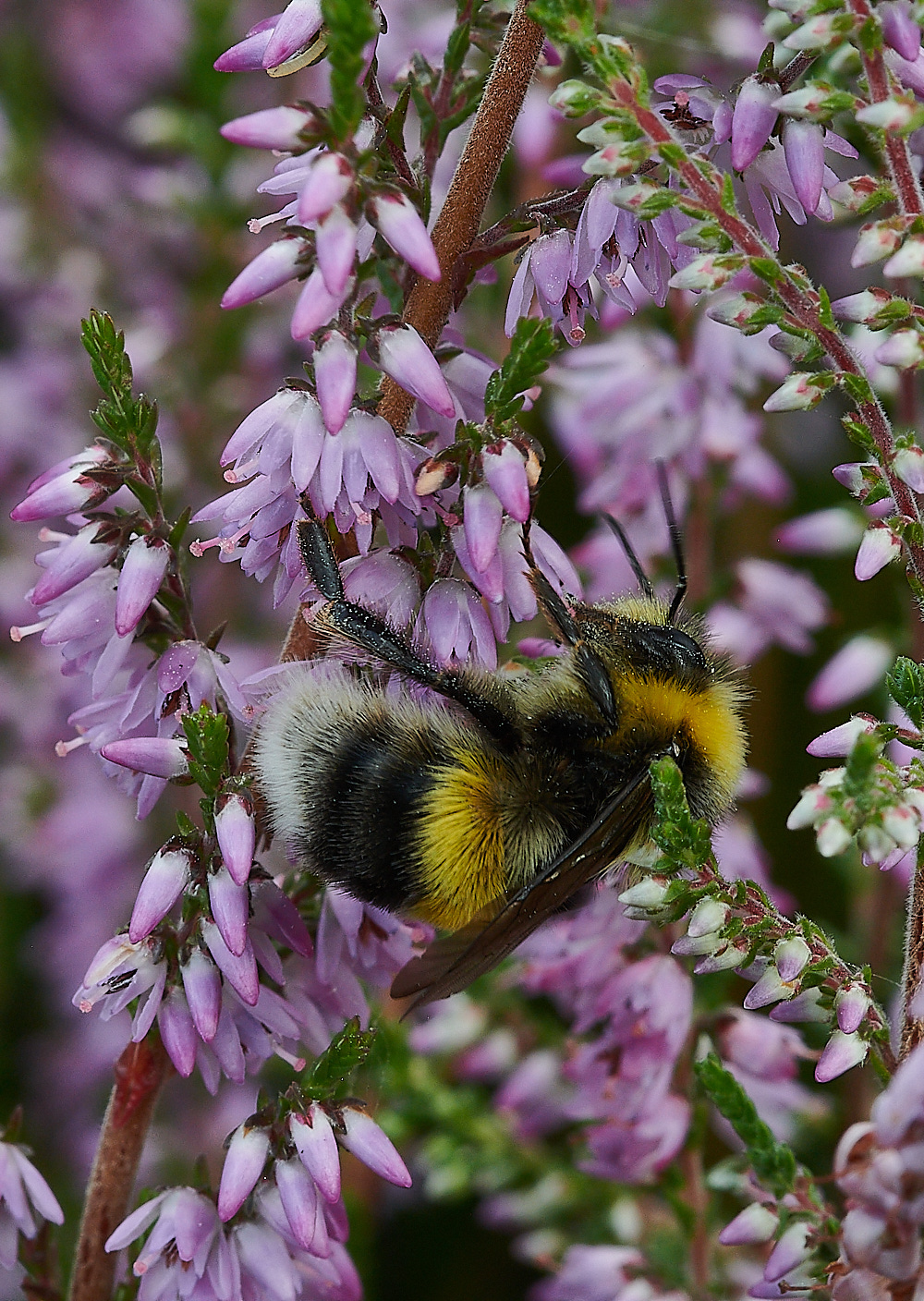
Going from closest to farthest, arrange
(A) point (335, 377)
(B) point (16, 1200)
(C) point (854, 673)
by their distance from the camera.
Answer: (A) point (335, 377) → (B) point (16, 1200) → (C) point (854, 673)

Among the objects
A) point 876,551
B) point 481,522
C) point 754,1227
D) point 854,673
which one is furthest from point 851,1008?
point 854,673

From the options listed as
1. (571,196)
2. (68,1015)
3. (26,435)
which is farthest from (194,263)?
(571,196)

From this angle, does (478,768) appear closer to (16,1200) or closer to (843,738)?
(843,738)

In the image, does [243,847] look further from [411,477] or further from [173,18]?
[173,18]

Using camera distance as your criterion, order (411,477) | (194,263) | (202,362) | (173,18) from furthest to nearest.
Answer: (173,18) < (194,263) < (202,362) < (411,477)

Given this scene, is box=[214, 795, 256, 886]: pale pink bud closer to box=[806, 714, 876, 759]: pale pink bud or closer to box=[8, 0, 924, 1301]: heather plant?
box=[8, 0, 924, 1301]: heather plant

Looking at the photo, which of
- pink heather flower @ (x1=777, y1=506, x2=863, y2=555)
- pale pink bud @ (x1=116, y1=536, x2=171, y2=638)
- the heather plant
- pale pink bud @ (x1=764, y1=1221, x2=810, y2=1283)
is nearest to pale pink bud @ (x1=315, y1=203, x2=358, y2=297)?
the heather plant
